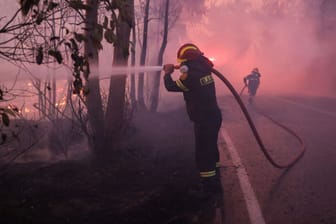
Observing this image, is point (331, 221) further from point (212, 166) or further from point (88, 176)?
point (88, 176)

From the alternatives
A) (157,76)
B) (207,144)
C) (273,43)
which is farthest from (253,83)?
(273,43)

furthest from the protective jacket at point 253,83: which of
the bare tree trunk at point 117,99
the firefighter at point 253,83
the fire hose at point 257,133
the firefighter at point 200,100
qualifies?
the firefighter at point 200,100

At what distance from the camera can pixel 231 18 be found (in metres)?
38.2

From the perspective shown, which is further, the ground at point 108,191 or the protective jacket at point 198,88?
the protective jacket at point 198,88

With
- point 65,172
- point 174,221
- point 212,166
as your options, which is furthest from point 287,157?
point 65,172

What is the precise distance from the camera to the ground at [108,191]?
3.82 meters

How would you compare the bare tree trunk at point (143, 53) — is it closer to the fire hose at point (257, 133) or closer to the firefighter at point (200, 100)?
the fire hose at point (257, 133)

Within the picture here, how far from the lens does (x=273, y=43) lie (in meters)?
32.9

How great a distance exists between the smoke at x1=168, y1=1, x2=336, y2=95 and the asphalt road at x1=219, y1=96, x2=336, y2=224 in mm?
12966

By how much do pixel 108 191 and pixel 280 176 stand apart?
270 centimetres

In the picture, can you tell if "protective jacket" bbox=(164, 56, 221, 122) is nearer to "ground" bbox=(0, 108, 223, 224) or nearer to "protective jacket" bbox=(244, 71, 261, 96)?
"ground" bbox=(0, 108, 223, 224)

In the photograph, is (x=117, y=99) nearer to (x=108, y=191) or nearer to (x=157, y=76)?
(x=108, y=191)

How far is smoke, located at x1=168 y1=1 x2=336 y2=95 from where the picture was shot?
22.6 m

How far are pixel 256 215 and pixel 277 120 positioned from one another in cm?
696
